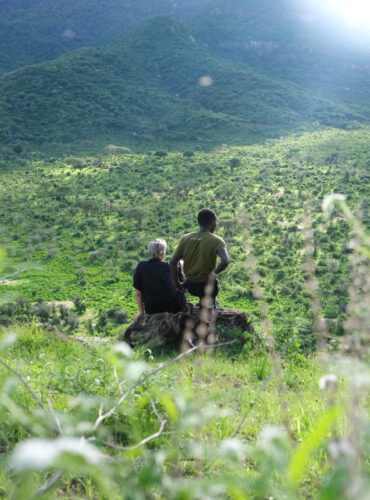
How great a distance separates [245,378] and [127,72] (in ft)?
389

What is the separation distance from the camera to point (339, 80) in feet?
405

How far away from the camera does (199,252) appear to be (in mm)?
5586

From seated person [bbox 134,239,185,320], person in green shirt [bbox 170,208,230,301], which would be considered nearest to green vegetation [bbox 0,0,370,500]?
seated person [bbox 134,239,185,320]

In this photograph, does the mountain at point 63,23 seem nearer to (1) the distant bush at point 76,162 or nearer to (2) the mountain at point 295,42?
(2) the mountain at point 295,42

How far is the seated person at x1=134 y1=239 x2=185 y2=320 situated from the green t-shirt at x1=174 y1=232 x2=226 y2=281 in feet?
0.79

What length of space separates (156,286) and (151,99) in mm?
101997

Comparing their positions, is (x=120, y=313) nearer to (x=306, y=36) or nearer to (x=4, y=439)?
(x=4, y=439)

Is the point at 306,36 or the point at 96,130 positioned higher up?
the point at 306,36

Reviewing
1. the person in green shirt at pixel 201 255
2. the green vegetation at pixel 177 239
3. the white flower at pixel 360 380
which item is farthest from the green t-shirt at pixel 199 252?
the white flower at pixel 360 380

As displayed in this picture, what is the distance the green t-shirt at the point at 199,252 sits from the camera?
18.2 ft

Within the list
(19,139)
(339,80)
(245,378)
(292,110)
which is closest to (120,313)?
(245,378)

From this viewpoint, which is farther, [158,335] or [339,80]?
[339,80]

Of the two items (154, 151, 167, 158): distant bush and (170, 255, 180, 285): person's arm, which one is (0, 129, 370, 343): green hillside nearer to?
(154, 151, 167, 158): distant bush

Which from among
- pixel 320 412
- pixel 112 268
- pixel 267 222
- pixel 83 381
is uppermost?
pixel 320 412
